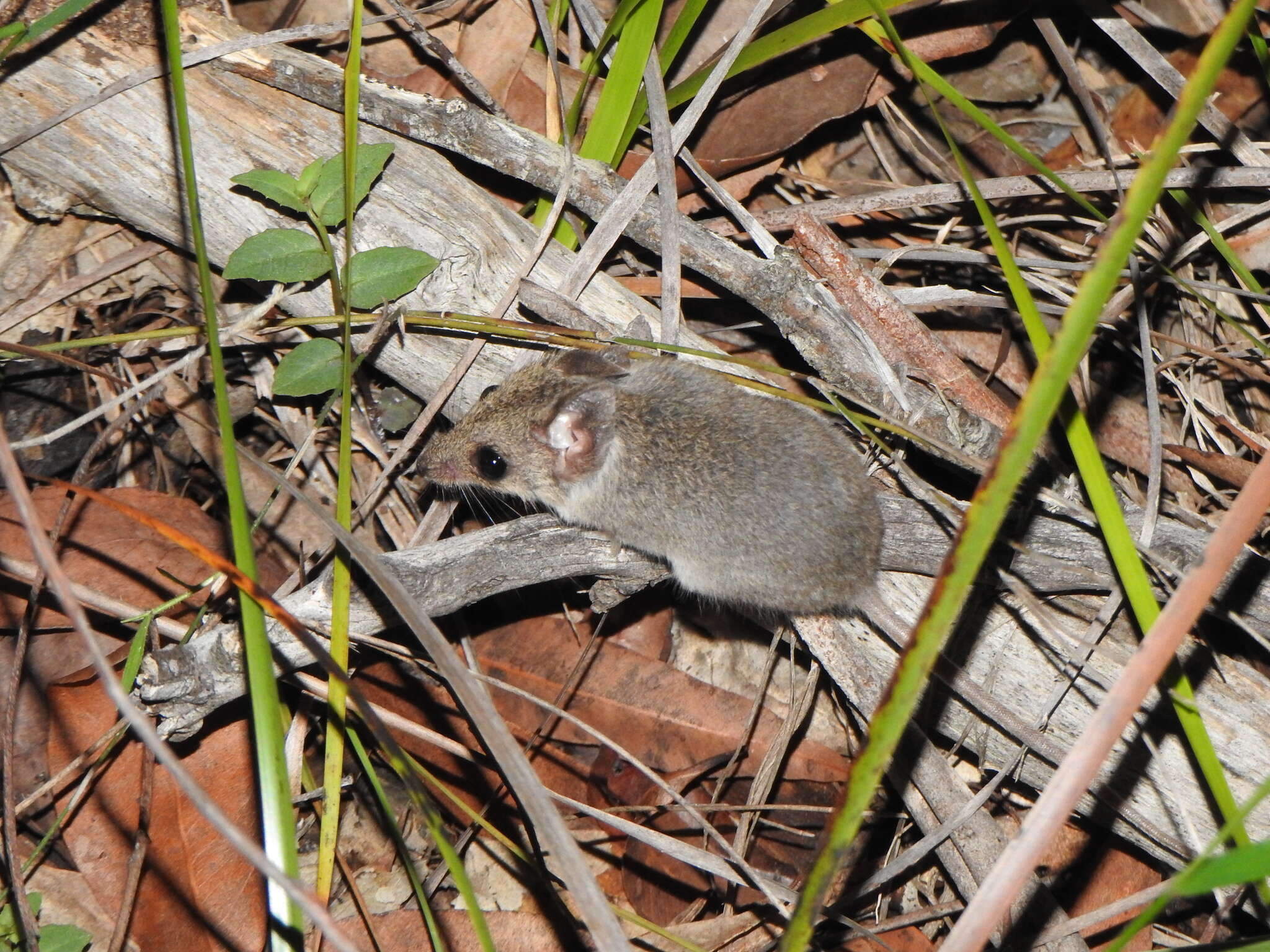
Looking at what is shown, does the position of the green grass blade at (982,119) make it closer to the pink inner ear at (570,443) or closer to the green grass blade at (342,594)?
the pink inner ear at (570,443)

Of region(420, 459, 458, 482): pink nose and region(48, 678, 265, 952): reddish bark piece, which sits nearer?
region(48, 678, 265, 952): reddish bark piece

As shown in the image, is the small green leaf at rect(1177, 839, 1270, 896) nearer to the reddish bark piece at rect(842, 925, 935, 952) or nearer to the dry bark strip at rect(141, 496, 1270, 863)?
the dry bark strip at rect(141, 496, 1270, 863)

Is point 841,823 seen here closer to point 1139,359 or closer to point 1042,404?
point 1042,404

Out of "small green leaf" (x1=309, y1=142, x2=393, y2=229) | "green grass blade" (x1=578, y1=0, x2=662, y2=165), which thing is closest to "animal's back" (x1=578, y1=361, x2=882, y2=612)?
"green grass blade" (x1=578, y1=0, x2=662, y2=165)

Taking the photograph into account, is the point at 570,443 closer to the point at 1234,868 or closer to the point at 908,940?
the point at 908,940

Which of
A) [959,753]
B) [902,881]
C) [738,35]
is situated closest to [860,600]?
[959,753]

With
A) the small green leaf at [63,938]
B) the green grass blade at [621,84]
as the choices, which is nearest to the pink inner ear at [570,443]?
the green grass blade at [621,84]

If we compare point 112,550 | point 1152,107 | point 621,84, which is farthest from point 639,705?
point 1152,107
